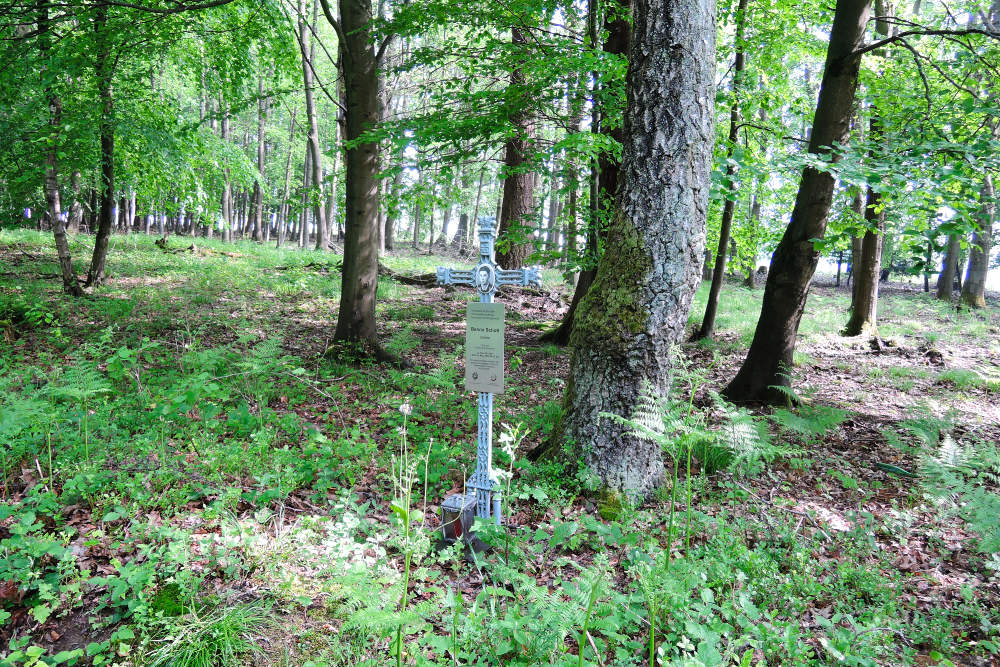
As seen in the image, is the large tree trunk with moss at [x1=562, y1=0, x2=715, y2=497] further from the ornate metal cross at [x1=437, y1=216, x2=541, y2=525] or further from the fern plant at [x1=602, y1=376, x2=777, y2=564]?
the ornate metal cross at [x1=437, y1=216, x2=541, y2=525]

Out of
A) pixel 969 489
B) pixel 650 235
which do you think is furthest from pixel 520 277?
pixel 969 489

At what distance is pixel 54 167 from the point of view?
8406 millimetres

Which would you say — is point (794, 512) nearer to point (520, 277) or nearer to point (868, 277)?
point (520, 277)

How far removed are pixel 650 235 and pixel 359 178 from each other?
4.74 m

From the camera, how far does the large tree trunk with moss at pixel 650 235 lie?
145 inches

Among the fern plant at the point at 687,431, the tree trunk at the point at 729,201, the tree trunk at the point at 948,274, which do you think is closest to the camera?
the fern plant at the point at 687,431

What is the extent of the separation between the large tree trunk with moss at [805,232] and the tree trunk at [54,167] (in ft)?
32.2

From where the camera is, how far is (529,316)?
11594 millimetres

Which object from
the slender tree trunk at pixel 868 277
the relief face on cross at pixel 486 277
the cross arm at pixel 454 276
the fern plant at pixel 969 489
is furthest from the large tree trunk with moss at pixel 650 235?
the slender tree trunk at pixel 868 277

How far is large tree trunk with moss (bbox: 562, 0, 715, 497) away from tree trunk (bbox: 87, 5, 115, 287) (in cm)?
745

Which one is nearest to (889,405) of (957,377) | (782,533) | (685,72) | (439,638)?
(957,377)

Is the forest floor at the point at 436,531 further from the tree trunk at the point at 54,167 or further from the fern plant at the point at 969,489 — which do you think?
the tree trunk at the point at 54,167

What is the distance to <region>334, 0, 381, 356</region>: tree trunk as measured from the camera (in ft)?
22.0

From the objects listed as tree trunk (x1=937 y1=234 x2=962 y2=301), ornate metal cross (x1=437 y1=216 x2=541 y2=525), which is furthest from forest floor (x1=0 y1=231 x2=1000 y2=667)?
tree trunk (x1=937 y1=234 x2=962 y2=301)
